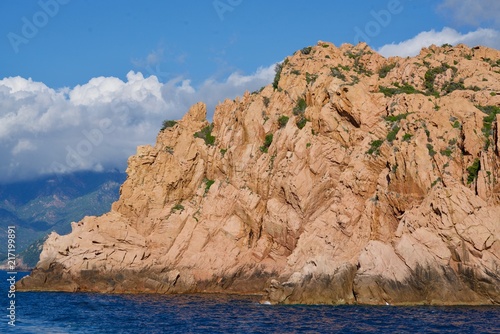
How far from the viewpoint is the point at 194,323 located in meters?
56.3

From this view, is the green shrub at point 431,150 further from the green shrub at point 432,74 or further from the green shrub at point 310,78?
the green shrub at point 310,78

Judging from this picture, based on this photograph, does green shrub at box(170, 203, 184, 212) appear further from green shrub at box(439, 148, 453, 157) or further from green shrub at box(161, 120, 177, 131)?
green shrub at box(439, 148, 453, 157)

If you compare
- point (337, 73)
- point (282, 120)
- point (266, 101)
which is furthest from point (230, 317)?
point (266, 101)

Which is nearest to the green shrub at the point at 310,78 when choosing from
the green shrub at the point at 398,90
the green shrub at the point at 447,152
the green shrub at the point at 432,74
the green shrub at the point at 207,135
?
the green shrub at the point at 398,90

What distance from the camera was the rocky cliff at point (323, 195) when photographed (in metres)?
67.4

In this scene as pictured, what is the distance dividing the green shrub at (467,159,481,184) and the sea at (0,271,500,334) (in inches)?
658

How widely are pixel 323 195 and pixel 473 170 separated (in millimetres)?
18727

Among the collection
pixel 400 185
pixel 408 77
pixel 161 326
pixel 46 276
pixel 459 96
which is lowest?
pixel 161 326

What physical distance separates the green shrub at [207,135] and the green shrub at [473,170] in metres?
42.2

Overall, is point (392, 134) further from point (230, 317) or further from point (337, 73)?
point (230, 317)

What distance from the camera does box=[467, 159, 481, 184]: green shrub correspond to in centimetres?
7369

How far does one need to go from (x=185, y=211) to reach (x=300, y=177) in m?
A: 18.7

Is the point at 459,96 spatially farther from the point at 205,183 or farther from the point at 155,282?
the point at 155,282

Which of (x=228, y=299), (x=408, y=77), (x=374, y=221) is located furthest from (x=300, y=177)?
(x=408, y=77)
